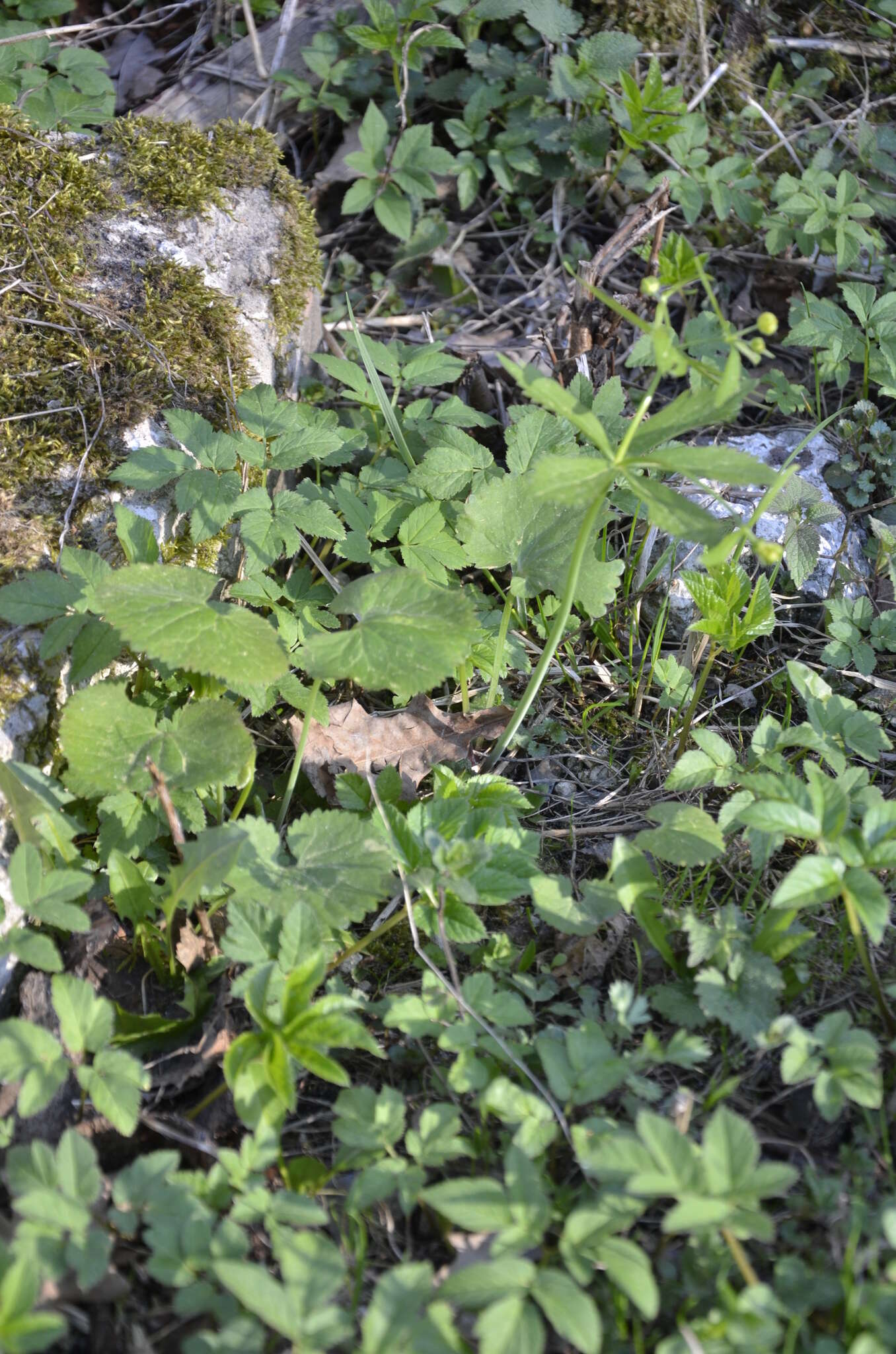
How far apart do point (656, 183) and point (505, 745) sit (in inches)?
83.9

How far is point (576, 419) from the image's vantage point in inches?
66.7

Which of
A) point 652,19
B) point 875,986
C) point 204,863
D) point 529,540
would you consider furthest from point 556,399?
point 652,19

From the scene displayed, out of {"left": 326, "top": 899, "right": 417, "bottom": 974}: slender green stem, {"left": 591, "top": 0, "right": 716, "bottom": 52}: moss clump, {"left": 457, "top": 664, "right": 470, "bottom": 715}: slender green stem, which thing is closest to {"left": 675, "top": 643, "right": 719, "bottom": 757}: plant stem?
{"left": 457, "top": 664, "right": 470, "bottom": 715}: slender green stem

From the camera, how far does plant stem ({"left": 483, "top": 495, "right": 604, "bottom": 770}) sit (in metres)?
1.88

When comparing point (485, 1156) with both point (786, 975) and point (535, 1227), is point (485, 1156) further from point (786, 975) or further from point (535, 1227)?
point (786, 975)

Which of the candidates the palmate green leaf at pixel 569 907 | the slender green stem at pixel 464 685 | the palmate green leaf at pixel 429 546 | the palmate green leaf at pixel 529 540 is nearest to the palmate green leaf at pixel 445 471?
the palmate green leaf at pixel 429 546

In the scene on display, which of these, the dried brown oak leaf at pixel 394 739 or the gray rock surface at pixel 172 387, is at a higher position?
the gray rock surface at pixel 172 387

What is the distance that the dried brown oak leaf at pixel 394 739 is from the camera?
2297mm

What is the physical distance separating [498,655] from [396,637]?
0.44 m

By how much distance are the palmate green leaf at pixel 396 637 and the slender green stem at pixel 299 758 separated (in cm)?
12

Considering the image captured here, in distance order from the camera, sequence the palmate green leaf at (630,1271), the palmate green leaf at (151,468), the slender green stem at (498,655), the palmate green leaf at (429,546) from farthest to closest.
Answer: the palmate green leaf at (429,546)
the slender green stem at (498,655)
the palmate green leaf at (151,468)
the palmate green leaf at (630,1271)

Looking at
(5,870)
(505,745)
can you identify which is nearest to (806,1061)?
(505,745)

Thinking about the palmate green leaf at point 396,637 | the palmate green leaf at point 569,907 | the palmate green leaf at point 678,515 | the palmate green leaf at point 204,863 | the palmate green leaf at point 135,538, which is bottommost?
the palmate green leaf at point 569,907

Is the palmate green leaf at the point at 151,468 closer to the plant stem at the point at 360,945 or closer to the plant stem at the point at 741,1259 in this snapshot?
the plant stem at the point at 360,945
